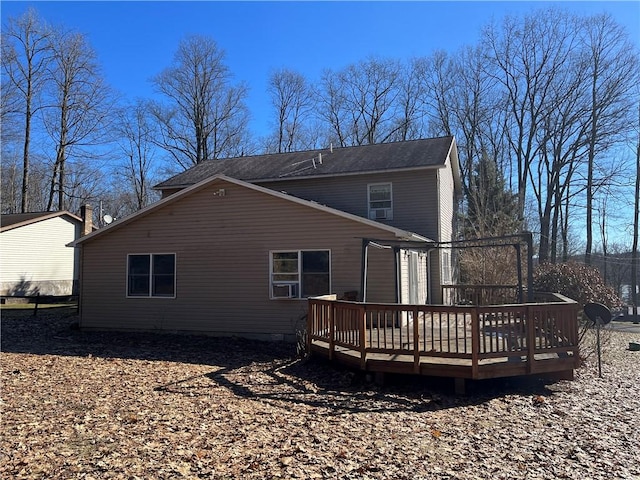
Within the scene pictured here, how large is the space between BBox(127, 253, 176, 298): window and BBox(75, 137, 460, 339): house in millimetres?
30

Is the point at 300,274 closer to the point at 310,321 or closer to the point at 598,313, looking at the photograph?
the point at 310,321

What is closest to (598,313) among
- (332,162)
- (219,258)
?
(219,258)

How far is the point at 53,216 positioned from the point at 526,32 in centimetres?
3135

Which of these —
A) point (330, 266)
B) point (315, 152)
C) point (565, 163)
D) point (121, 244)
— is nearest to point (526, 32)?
point (565, 163)

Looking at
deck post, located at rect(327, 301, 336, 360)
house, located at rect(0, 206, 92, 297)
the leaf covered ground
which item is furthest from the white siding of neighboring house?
deck post, located at rect(327, 301, 336, 360)

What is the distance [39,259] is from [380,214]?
19.5 meters

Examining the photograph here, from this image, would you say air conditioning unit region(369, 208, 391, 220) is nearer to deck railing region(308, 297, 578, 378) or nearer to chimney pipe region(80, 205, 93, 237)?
deck railing region(308, 297, 578, 378)

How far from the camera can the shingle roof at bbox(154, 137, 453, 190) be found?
1683 centimetres

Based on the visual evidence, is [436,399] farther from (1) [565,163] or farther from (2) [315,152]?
(1) [565,163]

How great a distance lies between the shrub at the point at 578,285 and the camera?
47.4ft

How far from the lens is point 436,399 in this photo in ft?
24.6

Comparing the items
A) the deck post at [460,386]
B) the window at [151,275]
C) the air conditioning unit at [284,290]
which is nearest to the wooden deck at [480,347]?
the deck post at [460,386]

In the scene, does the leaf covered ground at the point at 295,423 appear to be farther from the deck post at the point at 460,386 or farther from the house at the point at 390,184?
the house at the point at 390,184

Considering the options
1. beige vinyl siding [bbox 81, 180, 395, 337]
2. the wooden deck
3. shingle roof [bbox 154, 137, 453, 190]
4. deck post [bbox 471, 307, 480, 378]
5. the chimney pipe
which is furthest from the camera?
the chimney pipe
